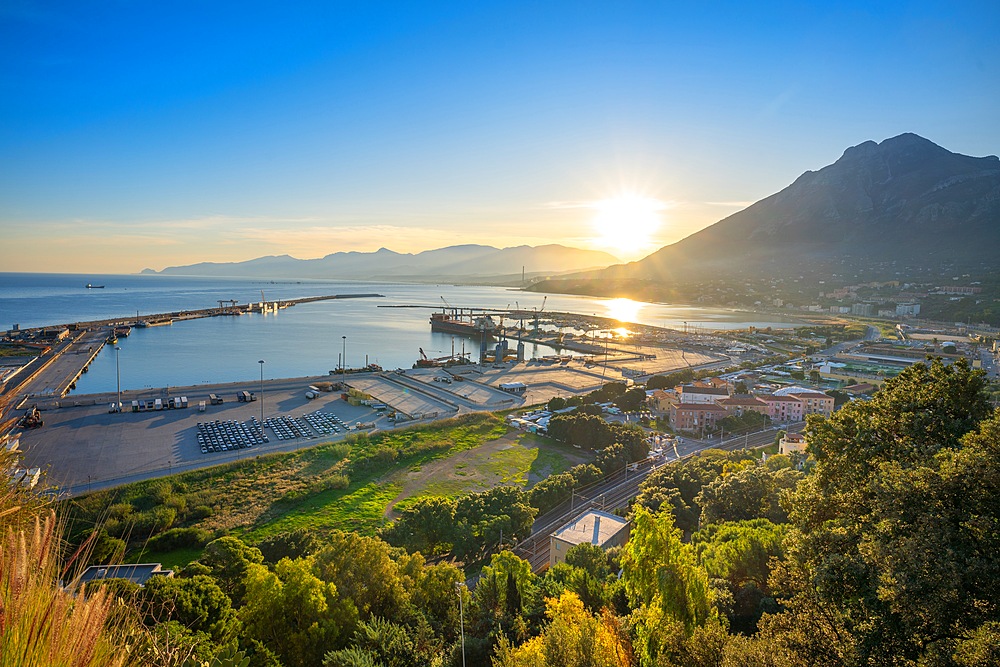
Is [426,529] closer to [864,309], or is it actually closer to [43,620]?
[43,620]

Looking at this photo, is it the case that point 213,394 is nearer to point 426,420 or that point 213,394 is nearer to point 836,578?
point 426,420

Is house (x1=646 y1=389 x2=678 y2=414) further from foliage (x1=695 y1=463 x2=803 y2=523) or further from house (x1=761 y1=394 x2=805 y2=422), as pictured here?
foliage (x1=695 y1=463 x2=803 y2=523)

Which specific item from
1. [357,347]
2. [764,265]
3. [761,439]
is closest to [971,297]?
[764,265]

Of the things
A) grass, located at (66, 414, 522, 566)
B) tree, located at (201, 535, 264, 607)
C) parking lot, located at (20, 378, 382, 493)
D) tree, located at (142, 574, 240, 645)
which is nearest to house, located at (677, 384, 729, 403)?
grass, located at (66, 414, 522, 566)

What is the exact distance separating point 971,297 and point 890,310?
6068 millimetres

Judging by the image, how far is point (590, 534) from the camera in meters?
8.05

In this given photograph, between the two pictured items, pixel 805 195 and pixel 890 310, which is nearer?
pixel 890 310

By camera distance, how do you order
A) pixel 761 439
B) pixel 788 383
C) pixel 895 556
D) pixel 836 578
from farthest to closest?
pixel 788 383, pixel 761 439, pixel 836 578, pixel 895 556

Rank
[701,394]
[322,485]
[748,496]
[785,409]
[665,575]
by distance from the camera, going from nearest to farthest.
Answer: [665,575], [748,496], [322,485], [785,409], [701,394]

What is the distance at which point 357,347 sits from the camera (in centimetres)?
3447

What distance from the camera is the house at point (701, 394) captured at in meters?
17.2

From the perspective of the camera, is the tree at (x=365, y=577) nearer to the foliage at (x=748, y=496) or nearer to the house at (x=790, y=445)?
the foliage at (x=748, y=496)

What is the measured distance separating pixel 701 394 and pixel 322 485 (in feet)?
41.0

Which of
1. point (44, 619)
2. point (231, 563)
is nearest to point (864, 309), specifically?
point (231, 563)
